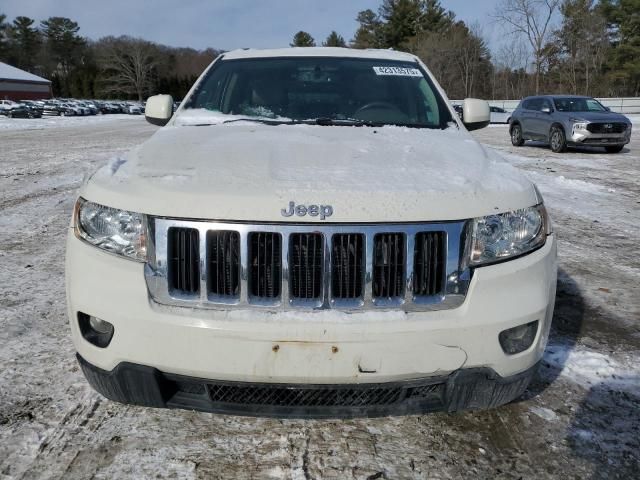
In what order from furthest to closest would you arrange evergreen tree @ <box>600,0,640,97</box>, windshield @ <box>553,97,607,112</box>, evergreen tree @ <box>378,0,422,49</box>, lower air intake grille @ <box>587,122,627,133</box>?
evergreen tree @ <box>378,0,422,49</box>
evergreen tree @ <box>600,0,640,97</box>
windshield @ <box>553,97,607,112</box>
lower air intake grille @ <box>587,122,627,133</box>

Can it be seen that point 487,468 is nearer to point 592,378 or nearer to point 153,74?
point 592,378

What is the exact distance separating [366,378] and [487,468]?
0.64 meters

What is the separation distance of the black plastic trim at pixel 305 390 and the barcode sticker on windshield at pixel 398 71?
232 centimetres

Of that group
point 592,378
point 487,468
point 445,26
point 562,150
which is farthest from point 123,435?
point 445,26

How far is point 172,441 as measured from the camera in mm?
2166

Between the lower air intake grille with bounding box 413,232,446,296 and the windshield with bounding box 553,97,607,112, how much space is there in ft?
49.6

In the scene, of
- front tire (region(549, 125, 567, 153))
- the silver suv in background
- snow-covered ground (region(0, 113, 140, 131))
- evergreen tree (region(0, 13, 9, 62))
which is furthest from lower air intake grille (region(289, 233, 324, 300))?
evergreen tree (region(0, 13, 9, 62))

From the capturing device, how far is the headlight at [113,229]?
1.96 m

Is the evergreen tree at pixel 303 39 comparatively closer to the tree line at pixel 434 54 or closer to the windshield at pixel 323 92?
the tree line at pixel 434 54

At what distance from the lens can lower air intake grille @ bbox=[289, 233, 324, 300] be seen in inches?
73.5

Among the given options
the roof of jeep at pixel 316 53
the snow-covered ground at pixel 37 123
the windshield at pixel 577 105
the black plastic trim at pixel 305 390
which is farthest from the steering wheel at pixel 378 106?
the snow-covered ground at pixel 37 123

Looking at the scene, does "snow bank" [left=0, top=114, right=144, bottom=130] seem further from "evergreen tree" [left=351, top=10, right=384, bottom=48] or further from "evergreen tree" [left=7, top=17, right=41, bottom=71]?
"evergreen tree" [left=7, top=17, right=41, bottom=71]

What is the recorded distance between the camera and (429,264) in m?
1.92

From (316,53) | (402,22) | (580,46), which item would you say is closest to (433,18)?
(402,22)
